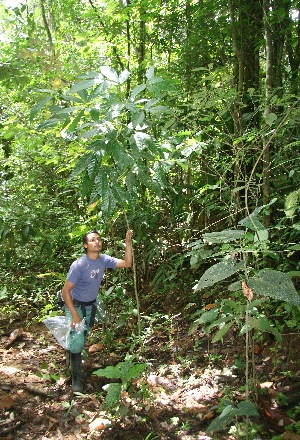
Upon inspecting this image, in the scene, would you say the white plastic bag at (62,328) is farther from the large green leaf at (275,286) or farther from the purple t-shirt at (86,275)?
the large green leaf at (275,286)

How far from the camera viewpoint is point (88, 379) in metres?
3.93

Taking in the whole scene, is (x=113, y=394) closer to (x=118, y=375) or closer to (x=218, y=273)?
(x=118, y=375)

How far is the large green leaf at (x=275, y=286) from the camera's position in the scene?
5.02 ft

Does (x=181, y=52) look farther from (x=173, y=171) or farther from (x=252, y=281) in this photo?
(x=252, y=281)

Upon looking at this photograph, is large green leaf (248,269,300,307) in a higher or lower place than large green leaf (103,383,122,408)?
higher

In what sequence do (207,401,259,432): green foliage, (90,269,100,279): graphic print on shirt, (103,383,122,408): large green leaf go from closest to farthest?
(207,401,259,432): green foliage → (103,383,122,408): large green leaf → (90,269,100,279): graphic print on shirt

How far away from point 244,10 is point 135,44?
78.3 inches

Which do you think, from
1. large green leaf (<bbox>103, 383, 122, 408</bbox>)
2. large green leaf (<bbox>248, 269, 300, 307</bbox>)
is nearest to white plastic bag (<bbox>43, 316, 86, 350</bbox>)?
large green leaf (<bbox>103, 383, 122, 408</bbox>)

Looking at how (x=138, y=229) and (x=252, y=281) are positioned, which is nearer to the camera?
(x=252, y=281)

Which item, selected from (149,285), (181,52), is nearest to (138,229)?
(149,285)

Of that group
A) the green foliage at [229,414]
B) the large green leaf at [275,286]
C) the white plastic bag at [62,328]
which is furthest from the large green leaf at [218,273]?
the white plastic bag at [62,328]

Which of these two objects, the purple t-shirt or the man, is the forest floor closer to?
the man

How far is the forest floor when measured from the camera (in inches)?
118

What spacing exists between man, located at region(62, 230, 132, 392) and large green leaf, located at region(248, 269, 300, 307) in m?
2.01
